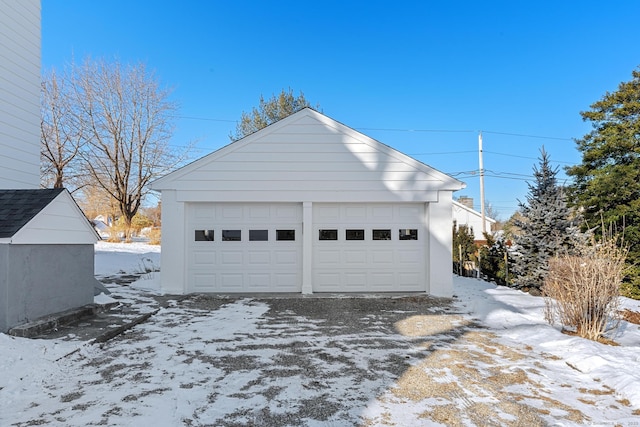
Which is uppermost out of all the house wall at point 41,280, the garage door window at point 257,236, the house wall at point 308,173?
the house wall at point 308,173

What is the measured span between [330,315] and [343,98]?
16.2m

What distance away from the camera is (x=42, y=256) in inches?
215

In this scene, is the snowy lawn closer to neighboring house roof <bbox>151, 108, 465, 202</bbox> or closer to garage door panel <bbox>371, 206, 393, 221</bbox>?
garage door panel <bbox>371, 206, 393, 221</bbox>

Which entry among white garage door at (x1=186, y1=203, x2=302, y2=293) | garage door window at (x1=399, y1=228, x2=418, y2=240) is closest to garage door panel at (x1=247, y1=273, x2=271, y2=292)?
white garage door at (x1=186, y1=203, x2=302, y2=293)

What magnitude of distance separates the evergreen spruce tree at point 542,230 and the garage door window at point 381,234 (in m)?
3.92

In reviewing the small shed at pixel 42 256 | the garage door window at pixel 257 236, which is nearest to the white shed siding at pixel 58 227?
the small shed at pixel 42 256

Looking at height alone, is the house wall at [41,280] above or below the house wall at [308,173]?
below

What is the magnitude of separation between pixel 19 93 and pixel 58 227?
3.38 metres

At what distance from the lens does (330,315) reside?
684cm

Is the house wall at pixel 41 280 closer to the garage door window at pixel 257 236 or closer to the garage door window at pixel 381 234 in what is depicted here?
the garage door window at pixel 257 236

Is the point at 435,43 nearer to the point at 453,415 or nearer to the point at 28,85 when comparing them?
the point at 28,85

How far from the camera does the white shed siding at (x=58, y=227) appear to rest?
516 cm

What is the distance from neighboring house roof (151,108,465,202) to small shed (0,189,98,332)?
2860mm

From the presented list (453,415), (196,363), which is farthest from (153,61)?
(453,415)
